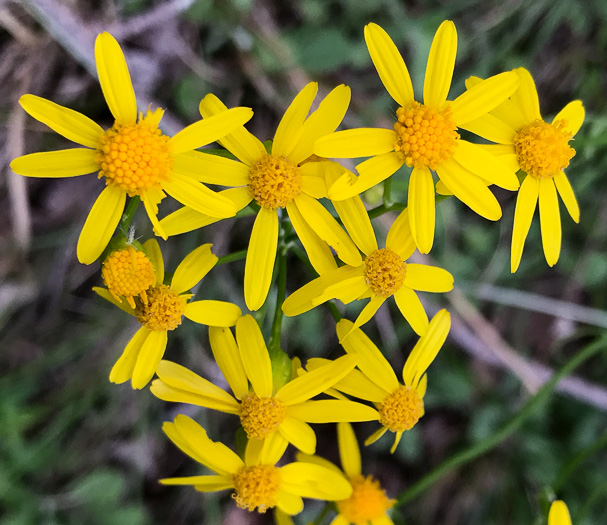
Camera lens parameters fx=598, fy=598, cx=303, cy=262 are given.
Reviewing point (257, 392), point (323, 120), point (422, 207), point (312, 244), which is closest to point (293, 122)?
point (323, 120)

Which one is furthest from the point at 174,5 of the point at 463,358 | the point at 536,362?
the point at 536,362

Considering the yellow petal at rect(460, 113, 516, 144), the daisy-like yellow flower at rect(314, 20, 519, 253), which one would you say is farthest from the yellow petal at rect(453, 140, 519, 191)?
the yellow petal at rect(460, 113, 516, 144)

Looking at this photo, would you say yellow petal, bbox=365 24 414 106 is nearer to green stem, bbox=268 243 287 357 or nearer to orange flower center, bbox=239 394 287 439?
green stem, bbox=268 243 287 357

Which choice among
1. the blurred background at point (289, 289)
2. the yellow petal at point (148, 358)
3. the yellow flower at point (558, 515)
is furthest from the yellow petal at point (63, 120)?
the yellow flower at point (558, 515)

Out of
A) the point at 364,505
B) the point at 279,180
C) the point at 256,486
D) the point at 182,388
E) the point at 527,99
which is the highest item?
the point at 527,99

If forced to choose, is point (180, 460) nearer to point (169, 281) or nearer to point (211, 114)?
point (169, 281)

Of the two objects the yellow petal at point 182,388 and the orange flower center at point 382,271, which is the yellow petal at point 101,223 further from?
the orange flower center at point 382,271

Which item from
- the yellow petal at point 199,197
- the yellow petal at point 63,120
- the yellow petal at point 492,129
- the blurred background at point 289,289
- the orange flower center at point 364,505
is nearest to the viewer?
the yellow petal at point 63,120

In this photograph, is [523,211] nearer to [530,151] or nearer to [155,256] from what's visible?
[530,151]
